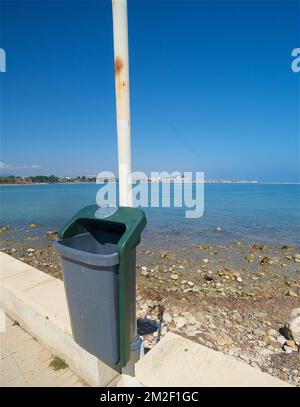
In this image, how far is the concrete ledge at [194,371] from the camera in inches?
63.9

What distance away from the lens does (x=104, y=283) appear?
1.60m

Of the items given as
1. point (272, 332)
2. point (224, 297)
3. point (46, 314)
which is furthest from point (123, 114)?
point (224, 297)

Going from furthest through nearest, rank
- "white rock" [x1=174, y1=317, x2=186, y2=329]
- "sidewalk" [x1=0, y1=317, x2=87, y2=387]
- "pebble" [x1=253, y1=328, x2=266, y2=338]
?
"white rock" [x1=174, y1=317, x2=186, y2=329], "pebble" [x1=253, y1=328, x2=266, y2=338], "sidewalk" [x1=0, y1=317, x2=87, y2=387]

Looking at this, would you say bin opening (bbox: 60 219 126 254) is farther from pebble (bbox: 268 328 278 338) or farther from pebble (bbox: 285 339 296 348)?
pebble (bbox: 268 328 278 338)

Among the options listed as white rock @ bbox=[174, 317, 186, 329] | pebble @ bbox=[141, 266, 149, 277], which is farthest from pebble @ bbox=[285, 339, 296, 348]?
pebble @ bbox=[141, 266, 149, 277]

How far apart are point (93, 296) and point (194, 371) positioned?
87cm

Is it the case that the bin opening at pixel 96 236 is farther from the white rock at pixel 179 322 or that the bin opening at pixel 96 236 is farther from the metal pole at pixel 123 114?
the white rock at pixel 179 322

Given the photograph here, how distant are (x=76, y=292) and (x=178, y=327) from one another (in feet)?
9.81

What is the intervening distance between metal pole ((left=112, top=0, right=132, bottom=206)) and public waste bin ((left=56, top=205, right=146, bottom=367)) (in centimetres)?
29

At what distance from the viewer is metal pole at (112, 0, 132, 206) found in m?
1.88

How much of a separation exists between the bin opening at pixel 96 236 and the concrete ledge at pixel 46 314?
2.80 ft

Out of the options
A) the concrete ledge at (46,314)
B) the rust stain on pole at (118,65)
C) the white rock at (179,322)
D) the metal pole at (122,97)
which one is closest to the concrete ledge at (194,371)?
the concrete ledge at (46,314)
